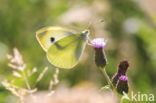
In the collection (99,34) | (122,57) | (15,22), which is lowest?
(122,57)

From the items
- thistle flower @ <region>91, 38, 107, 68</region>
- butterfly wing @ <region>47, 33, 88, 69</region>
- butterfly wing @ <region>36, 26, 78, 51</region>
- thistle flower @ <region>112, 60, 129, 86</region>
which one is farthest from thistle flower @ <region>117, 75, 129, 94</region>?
butterfly wing @ <region>36, 26, 78, 51</region>

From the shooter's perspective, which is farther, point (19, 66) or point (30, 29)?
point (30, 29)

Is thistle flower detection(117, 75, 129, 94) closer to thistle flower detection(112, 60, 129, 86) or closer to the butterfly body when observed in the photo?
thistle flower detection(112, 60, 129, 86)

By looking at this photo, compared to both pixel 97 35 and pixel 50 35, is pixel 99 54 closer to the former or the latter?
pixel 50 35

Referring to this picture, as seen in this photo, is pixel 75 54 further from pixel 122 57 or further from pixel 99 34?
pixel 122 57

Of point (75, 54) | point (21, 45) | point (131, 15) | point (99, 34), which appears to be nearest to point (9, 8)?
point (21, 45)

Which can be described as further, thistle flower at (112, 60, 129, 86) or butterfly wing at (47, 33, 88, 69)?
butterfly wing at (47, 33, 88, 69)

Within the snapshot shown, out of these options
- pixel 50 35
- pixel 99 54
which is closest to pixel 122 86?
pixel 99 54
